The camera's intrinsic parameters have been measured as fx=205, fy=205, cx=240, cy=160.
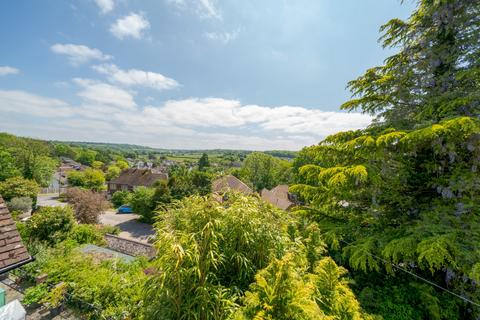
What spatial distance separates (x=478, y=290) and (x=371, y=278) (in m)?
1.80

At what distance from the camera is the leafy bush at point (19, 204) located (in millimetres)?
19078

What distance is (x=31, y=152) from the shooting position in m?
30.6

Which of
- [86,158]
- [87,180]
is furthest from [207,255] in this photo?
[86,158]

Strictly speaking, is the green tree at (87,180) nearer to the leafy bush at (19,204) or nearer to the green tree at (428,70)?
the leafy bush at (19,204)

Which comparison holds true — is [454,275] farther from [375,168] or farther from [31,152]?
[31,152]

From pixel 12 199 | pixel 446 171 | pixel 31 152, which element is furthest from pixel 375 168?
pixel 31 152

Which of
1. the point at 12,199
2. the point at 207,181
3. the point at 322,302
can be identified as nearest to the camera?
the point at 322,302

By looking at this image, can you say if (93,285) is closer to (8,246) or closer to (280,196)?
(8,246)

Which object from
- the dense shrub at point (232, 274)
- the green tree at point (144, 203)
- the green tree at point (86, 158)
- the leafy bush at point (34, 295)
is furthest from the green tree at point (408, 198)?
the green tree at point (86, 158)

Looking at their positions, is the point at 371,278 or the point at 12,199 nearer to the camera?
the point at 371,278

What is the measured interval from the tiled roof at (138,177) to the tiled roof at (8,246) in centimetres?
3065

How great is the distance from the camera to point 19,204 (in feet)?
63.4

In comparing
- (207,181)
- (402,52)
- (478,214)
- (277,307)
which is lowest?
(207,181)

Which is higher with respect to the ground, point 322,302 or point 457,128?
point 457,128
